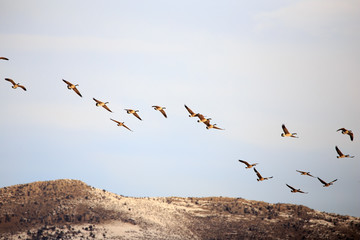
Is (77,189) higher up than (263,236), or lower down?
higher up

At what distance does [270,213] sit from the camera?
10381 cm

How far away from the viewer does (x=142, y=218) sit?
94.4 metres

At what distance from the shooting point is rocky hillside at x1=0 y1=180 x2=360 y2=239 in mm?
88188

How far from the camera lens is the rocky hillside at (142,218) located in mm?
88188

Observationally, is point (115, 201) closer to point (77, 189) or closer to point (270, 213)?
point (77, 189)

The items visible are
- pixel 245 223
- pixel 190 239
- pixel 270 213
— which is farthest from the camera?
pixel 270 213

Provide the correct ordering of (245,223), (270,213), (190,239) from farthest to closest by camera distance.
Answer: (270,213) < (245,223) < (190,239)

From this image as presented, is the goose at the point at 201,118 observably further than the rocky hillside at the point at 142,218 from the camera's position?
No

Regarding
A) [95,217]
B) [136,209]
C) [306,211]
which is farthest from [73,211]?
[306,211]

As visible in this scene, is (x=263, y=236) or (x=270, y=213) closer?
(x=263, y=236)

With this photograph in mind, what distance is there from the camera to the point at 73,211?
94.1 metres

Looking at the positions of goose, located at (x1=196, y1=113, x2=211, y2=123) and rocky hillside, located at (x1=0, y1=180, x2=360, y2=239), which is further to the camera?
rocky hillside, located at (x1=0, y1=180, x2=360, y2=239)

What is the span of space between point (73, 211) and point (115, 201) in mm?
8880

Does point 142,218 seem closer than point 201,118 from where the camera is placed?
No
